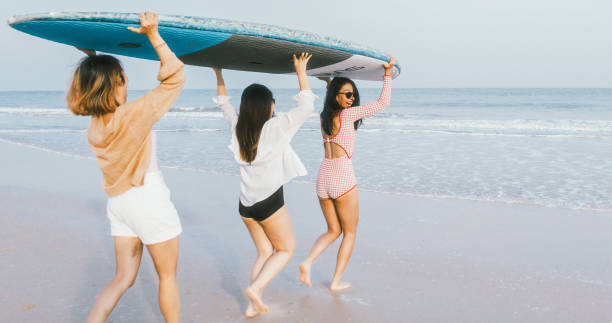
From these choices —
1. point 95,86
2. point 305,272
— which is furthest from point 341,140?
point 95,86

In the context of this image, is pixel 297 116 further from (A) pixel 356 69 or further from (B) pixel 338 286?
(B) pixel 338 286

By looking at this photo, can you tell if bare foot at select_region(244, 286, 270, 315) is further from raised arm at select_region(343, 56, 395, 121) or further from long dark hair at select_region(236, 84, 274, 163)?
raised arm at select_region(343, 56, 395, 121)

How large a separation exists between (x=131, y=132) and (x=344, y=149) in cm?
162

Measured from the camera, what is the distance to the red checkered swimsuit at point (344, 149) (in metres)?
3.16

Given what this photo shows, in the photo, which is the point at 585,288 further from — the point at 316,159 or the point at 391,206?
the point at 316,159

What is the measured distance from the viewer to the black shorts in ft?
8.97

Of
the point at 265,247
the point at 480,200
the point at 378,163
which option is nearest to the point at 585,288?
the point at 265,247

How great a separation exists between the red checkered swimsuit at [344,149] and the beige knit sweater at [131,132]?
1453mm

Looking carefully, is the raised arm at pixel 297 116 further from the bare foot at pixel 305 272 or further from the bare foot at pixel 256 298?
the bare foot at pixel 305 272

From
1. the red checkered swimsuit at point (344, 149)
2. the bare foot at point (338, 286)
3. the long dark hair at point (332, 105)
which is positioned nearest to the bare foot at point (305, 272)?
the bare foot at point (338, 286)

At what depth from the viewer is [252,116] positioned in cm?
263

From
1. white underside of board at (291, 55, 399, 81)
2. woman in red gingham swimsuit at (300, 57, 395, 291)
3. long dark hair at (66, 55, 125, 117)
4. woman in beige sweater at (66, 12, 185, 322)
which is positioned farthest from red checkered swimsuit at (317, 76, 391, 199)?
long dark hair at (66, 55, 125, 117)

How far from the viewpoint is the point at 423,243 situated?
456 centimetres

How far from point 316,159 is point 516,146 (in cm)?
546
